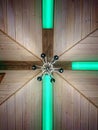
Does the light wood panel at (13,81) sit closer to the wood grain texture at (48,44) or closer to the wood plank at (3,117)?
the wood plank at (3,117)

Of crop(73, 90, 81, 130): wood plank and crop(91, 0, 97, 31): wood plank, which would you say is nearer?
crop(91, 0, 97, 31): wood plank

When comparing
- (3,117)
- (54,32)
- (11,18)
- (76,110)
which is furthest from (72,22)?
(3,117)

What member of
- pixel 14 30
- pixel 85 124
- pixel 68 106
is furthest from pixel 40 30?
pixel 85 124

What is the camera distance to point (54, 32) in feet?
16.4

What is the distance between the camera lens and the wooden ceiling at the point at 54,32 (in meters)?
5.00

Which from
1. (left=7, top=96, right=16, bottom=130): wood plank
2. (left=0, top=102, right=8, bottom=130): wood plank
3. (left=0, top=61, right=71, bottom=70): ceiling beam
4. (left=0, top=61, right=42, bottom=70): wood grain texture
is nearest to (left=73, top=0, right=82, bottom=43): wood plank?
(left=0, top=61, right=71, bottom=70): ceiling beam

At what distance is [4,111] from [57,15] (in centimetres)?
251

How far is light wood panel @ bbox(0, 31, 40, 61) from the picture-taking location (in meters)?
5.06

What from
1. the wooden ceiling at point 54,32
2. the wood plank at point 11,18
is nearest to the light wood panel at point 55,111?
the wooden ceiling at point 54,32

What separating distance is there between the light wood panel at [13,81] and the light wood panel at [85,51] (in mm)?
844

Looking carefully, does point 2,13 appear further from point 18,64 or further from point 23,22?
point 18,64

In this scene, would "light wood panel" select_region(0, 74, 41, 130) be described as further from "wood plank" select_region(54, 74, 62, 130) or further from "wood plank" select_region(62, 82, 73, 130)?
"wood plank" select_region(62, 82, 73, 130)

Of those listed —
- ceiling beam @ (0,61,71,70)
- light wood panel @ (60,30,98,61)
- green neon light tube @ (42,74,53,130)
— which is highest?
light wood panel @ (60,30,98,61)

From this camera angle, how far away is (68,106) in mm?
5355
